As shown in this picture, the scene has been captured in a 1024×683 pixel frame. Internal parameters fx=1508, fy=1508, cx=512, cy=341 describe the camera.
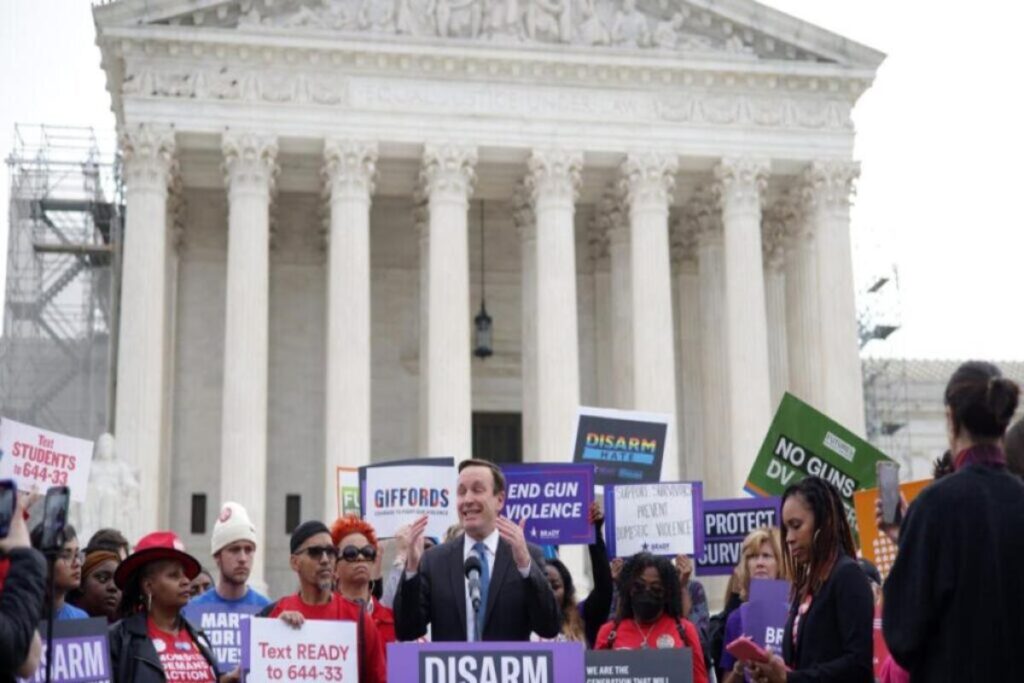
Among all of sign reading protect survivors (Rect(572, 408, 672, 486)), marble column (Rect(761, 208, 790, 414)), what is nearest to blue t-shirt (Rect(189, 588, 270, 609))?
sign reading protect survivors (Rect(572, 408, 672, 486))

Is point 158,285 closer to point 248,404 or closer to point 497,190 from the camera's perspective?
point 248,404

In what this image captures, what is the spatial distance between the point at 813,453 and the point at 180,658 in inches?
332

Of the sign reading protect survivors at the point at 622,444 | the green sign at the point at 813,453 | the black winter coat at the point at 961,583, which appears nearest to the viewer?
the black winter coat at the point at 961,583

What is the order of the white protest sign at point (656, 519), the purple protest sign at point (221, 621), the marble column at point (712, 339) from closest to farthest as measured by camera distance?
the purple protest sign at point (221, 621), the white protest sign at point (656, 519), the marble column at point (712, 339)

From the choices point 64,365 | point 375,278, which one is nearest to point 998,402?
point 375,278

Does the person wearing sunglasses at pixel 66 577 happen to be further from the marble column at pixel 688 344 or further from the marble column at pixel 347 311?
the marble column at pixel 688 344

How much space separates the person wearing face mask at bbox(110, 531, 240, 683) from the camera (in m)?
9.92

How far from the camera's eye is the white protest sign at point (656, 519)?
15.8 meters

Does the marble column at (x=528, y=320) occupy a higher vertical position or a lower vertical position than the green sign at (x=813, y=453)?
higher

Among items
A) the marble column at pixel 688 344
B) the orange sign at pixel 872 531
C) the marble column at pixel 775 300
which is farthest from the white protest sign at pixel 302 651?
the marble column at pixel 775 300

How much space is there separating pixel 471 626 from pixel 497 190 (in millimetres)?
33614

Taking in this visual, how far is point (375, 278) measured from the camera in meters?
44.1

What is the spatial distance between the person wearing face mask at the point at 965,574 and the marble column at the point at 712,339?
33.7 meters

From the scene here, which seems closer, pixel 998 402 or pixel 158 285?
pixel 998 402
